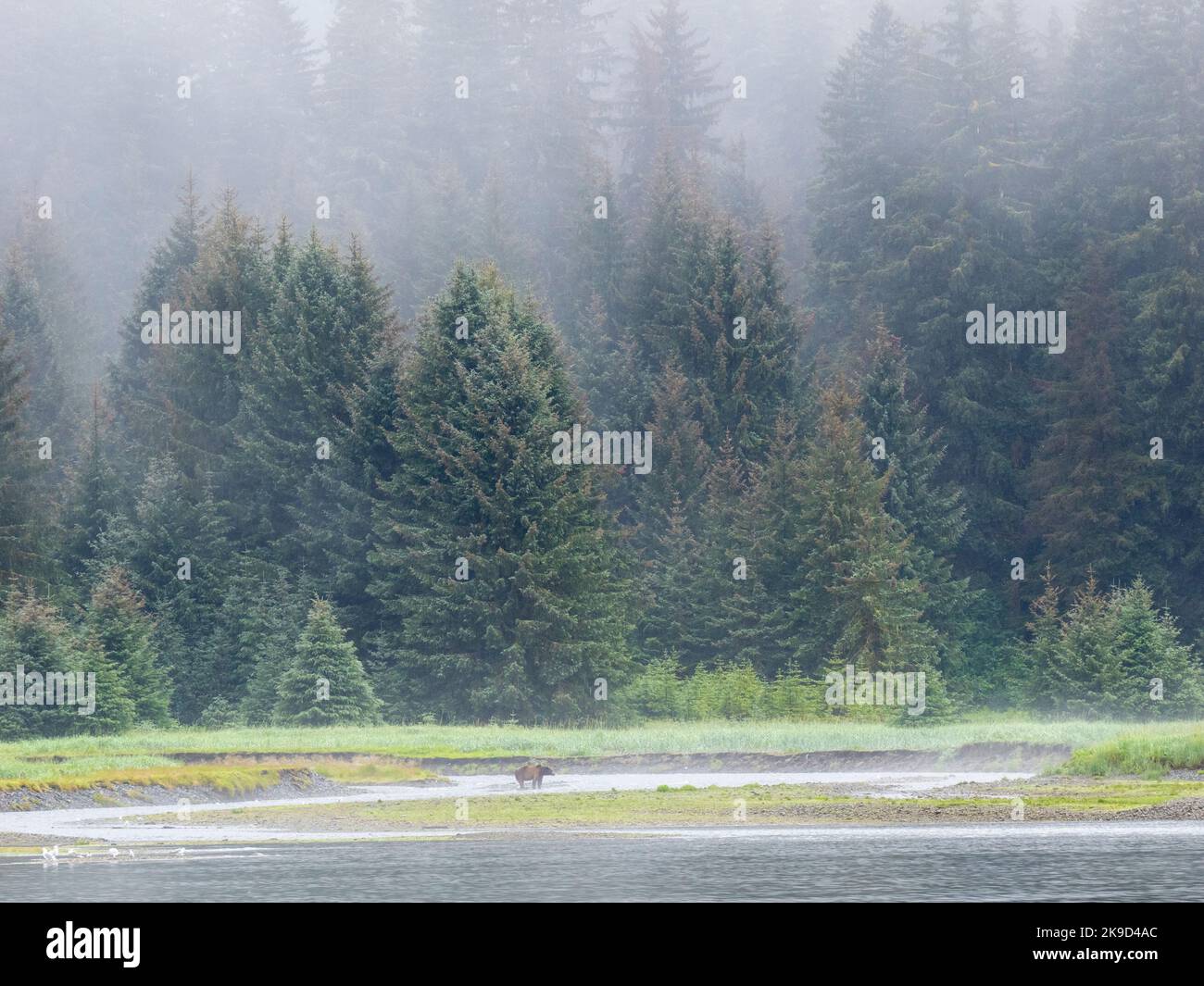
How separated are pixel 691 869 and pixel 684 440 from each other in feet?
163

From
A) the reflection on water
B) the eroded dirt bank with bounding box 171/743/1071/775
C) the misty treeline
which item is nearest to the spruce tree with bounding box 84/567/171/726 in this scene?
the misty treeline

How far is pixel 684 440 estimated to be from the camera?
2968 inches

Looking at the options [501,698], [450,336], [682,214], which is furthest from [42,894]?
[682,214]

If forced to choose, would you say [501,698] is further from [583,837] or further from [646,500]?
[583,837]

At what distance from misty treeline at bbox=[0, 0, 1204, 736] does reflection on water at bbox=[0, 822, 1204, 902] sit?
26.1m

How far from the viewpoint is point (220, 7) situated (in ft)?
419

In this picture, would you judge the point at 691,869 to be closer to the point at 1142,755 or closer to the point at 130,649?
the point at 1142,755

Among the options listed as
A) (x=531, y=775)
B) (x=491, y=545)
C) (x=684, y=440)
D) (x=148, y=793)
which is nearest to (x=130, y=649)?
(x=491, y=545)

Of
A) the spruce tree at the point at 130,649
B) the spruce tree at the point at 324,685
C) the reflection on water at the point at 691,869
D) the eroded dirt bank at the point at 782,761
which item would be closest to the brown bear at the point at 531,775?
the eroded dirt bank at the point at 782,761

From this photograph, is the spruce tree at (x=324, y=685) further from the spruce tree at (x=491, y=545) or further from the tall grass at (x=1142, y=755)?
the tall grass at (x=1142, y=755)

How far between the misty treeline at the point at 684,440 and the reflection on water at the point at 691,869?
26.1m

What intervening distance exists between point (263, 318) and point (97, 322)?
123 feet

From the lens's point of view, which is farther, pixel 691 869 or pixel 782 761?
pixel 782 761

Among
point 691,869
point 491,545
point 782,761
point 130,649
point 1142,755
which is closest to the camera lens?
point 691,869
